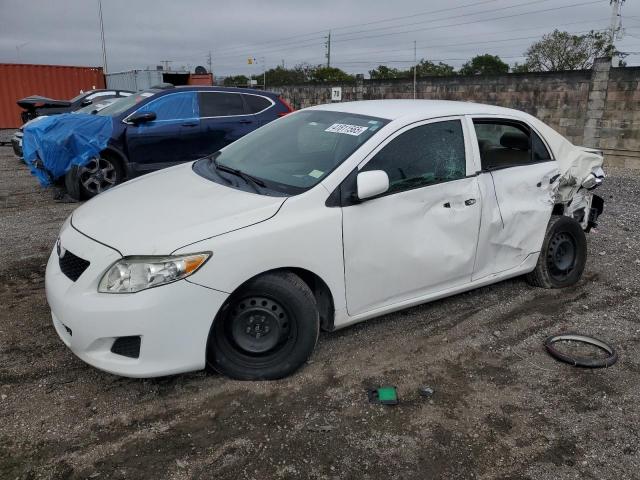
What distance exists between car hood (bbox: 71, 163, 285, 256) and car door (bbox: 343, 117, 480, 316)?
63 cm

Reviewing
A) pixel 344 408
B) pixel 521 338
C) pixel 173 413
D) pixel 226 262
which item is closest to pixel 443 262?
pixel 521 338

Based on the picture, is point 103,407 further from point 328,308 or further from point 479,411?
point 479,411

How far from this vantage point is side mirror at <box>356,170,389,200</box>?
126 inches

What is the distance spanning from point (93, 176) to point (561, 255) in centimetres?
643

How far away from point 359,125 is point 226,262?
1469mm

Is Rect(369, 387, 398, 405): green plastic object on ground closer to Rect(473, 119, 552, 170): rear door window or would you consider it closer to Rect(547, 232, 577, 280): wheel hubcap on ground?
Rect(473, 119, 552, 170): rear door window

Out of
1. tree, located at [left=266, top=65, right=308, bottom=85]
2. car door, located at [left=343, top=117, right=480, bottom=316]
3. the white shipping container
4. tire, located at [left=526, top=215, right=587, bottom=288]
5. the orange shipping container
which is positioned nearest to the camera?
car door, located at [left=343, top=117, right=480, bottom=316]

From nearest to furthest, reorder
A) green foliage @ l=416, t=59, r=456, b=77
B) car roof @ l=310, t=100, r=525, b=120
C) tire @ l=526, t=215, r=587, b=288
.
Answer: car roof @ l=310, t=100, r=525, b=120 < tire @ l=526, t=215, r=587, b=288 < green foliage @ l=416, t=59, r=456, b=77

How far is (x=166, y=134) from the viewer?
26.3ft

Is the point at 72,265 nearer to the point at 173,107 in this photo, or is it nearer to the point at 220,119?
the point at 173,107

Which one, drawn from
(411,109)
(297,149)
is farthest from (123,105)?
(411,109)

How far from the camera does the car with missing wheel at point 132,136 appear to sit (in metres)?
7.62

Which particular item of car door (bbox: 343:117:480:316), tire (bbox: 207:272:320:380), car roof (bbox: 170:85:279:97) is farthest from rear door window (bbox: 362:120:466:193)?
car roof (bbox: 170:85:279:97)

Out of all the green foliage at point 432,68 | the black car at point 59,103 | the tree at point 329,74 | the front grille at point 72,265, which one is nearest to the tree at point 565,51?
the green foliage at point 432,68
